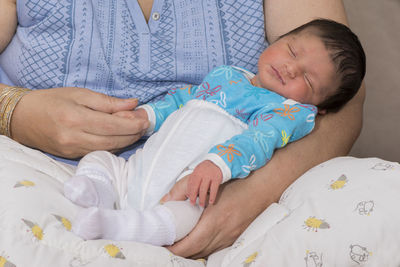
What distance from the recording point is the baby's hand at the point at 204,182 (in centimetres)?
109

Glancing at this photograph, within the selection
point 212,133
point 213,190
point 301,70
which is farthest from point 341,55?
point 213,190

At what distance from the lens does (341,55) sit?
1.37 meters

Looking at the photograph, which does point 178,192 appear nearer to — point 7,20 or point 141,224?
point 141,224

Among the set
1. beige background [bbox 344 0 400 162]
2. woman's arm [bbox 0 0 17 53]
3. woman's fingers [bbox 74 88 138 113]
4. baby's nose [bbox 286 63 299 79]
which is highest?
woman's arm [bbox 0 0 17 53]

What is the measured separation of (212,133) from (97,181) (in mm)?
306

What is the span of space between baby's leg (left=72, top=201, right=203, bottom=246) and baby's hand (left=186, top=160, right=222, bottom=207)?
0.04 metres

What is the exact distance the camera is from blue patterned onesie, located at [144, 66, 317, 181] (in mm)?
1148

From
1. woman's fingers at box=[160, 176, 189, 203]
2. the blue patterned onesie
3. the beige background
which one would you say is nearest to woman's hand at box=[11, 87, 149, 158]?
the blue patterned onesie

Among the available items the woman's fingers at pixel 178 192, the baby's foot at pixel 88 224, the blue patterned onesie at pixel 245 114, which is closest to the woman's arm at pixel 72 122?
the blue patterned onesie at pixel 245 114

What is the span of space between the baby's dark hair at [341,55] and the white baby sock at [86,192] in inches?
26.0

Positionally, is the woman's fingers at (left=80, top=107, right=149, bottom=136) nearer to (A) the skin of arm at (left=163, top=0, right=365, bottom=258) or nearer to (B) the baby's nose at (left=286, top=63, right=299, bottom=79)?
(A) the skin of arm at (left=163, top=0, right=365, bottom=258)

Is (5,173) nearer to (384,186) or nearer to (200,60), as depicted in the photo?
(200,60)

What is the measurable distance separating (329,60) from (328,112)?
19cm

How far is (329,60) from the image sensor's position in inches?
53.6
